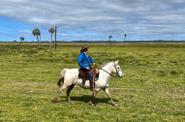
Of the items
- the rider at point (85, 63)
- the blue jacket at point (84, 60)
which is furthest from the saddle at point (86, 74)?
the blue jacket at point (84, 60)

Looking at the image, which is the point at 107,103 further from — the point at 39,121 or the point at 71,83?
the point at 39,121

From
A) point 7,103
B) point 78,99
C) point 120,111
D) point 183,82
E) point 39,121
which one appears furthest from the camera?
point 183,82

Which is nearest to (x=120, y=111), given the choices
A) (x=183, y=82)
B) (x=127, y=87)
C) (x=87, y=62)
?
(x=87, y=62)

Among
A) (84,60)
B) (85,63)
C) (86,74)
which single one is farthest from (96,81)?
(84,60)

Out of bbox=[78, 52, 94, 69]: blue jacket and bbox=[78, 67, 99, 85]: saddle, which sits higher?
bbox=[78, 52, 94, 69]: blue jacket

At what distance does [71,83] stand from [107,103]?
1.83m

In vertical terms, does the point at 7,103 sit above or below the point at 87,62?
below

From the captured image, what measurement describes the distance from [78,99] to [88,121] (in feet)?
18.1

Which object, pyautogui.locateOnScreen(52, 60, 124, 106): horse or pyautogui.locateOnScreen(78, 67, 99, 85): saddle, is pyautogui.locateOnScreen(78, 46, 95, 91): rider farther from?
pyautogui.locateOnScreen(52, 60, 124, 106): horse

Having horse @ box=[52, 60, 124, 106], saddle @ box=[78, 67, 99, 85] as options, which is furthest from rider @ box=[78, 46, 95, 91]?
horse @ box=[52, 60, 124, 106]

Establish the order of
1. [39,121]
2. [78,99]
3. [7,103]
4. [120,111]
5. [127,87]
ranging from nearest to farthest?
[39,121], [120,111], [7,103], [78,99], [127,87]

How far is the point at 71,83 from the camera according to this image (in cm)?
1834

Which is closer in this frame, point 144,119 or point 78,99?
point 144,119

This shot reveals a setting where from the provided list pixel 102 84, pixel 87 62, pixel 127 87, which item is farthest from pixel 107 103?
pixel 127 87
